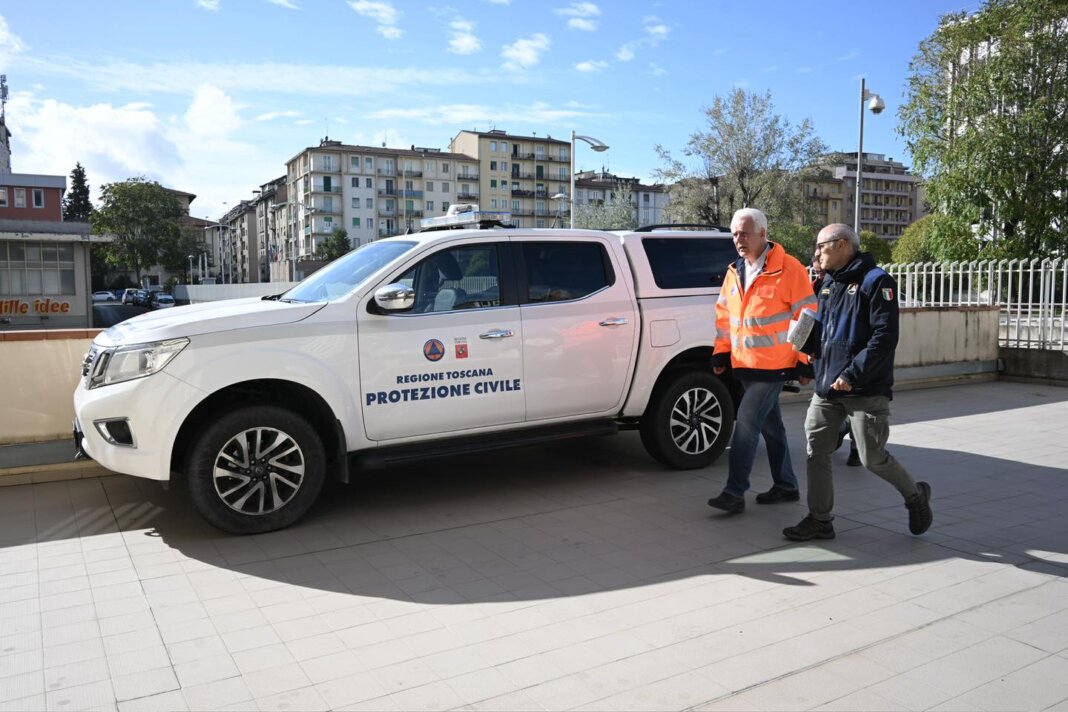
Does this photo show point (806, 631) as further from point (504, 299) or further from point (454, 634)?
point (504, 299)

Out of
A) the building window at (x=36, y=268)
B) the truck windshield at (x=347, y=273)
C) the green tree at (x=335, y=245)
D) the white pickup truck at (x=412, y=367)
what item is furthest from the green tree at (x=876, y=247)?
the truck windshield at (x=347, y=273)

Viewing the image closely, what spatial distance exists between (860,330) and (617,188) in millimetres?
117016

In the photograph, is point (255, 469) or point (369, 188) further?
point (369, 188)

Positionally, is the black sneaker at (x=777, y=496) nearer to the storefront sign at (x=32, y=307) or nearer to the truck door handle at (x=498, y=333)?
the truck door handle at (x=498, y=333)

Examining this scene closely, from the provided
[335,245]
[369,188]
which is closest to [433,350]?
[335,245]

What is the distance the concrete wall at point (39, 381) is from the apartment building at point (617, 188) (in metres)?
114

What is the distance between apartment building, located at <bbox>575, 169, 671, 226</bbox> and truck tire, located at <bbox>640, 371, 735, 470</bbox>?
113 meters

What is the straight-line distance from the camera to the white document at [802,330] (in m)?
5.18

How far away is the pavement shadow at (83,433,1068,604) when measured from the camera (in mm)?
4566

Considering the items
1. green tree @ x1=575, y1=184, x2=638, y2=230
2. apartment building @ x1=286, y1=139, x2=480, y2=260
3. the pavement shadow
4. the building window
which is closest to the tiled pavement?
the pavement shadow

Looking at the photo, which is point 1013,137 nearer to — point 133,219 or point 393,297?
point 393,297

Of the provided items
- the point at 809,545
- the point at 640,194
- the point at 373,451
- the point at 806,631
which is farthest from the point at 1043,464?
the point at 640,194

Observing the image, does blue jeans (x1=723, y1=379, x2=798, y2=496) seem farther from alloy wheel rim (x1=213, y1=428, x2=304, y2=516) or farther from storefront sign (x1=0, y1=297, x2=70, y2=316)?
storefront sign (x1=0, y1=297, x2=70, y2=316)

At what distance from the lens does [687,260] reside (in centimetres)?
691
